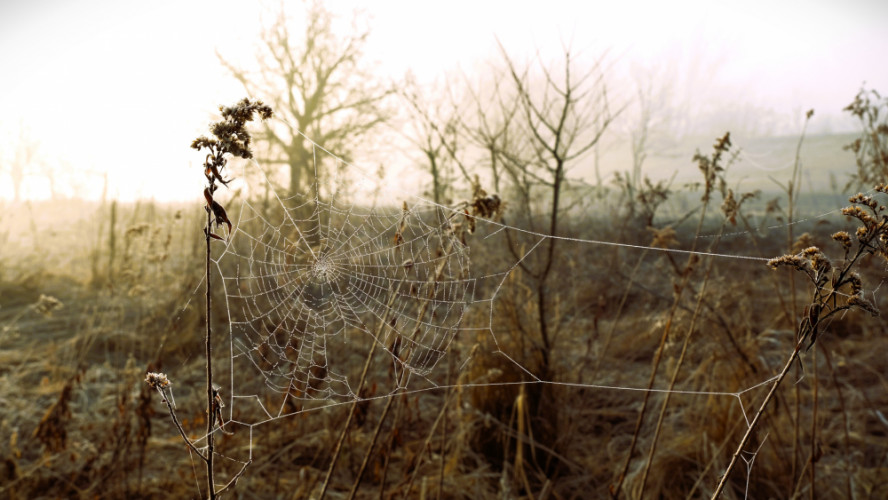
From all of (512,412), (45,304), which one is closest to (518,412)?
(512,412)

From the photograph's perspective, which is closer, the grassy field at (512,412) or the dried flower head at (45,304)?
the grassy field at (512,412)

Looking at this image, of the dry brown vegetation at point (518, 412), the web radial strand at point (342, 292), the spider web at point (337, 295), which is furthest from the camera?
the dry brown vegetation at point (518, 412)

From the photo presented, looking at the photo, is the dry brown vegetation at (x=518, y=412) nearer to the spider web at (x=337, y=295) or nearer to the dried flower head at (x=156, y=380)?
the spider web at (x=337, y=295)

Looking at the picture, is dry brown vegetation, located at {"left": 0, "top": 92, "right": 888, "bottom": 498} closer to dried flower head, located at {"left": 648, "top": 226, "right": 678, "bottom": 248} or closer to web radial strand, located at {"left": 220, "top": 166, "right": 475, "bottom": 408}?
dried flower head, located at {"left": 648, "top": 226, "right": 678, "bottom": 248}

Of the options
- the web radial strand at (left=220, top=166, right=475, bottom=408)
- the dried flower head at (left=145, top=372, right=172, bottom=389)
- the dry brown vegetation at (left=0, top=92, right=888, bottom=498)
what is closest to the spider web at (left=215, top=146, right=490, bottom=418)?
the web radial strand at (left=220, top=166, right=475, bottom=408)

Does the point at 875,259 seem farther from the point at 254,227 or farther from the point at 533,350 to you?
the point at 254,227

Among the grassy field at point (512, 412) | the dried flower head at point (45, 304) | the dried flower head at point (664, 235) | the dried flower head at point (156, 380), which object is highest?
the dried flower head at point (664, 235)

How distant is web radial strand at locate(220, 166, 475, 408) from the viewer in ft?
5.91

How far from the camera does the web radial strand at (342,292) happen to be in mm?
1803

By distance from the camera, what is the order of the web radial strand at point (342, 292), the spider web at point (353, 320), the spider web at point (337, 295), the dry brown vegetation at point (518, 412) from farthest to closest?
1. the spider web at point (353, 320)
2. the dry brown vegetation at point (518, 412)
3. the spider web at point (337, 295)
4. the web radial strand at point (342, 292)

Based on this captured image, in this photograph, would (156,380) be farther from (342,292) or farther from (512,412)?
(342,292)

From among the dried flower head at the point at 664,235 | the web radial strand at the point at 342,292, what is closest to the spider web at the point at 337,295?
the web radial strand at the point at 342,292

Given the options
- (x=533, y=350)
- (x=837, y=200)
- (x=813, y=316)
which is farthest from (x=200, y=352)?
(x=837, y=200)

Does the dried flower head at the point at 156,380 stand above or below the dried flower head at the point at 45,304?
above
